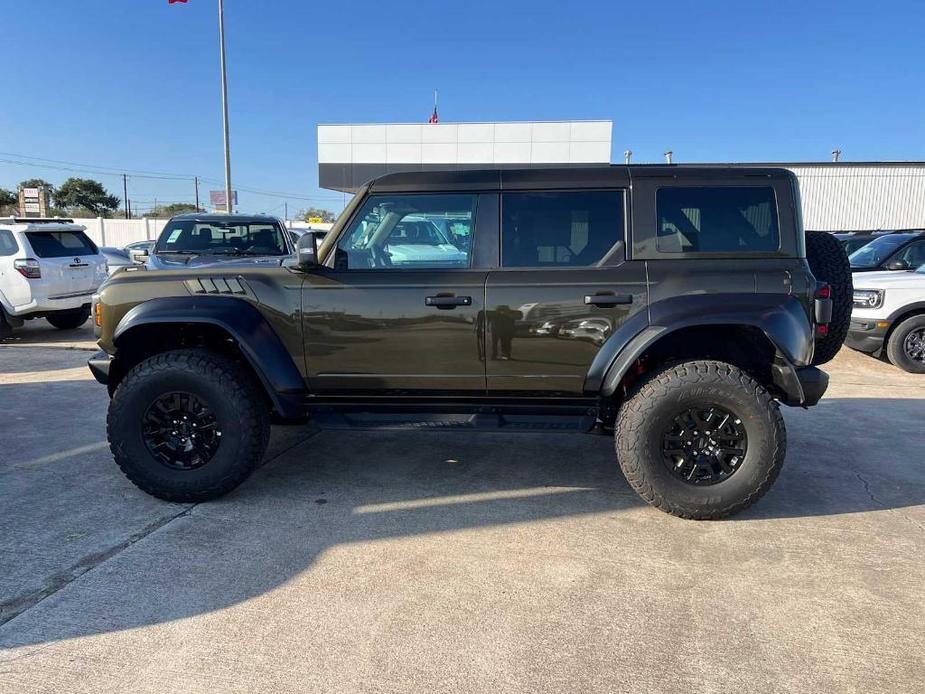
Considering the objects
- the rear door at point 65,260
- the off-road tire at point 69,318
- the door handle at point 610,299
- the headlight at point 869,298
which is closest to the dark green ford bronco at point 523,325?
the door handle at point 610,299

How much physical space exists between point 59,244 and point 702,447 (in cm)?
1007

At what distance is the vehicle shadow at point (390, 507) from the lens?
292 cm

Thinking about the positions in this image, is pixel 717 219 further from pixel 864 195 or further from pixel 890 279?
pixel 864 195

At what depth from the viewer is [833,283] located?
157 inches

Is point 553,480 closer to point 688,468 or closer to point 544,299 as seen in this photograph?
point 688,468

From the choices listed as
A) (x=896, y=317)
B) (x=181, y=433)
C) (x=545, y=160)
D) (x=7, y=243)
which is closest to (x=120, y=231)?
(x=545, y=160)

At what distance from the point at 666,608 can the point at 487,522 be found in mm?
1138

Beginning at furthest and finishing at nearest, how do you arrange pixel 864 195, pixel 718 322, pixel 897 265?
pixel 864 195 → pixel 897 265 → pixel 718 322

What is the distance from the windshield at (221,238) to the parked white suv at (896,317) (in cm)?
749

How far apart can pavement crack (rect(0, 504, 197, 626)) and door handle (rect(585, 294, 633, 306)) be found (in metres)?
2.64

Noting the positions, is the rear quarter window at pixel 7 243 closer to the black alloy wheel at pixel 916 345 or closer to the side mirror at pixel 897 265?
the black alloy wheel at pixel 916 345

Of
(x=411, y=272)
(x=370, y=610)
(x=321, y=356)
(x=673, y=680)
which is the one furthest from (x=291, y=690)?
(x=411, y=272)

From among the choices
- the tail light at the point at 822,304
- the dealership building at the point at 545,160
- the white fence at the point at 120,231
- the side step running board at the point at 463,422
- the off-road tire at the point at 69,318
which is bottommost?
the side step running board at the point at 463,422

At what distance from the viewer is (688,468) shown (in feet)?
12.1
